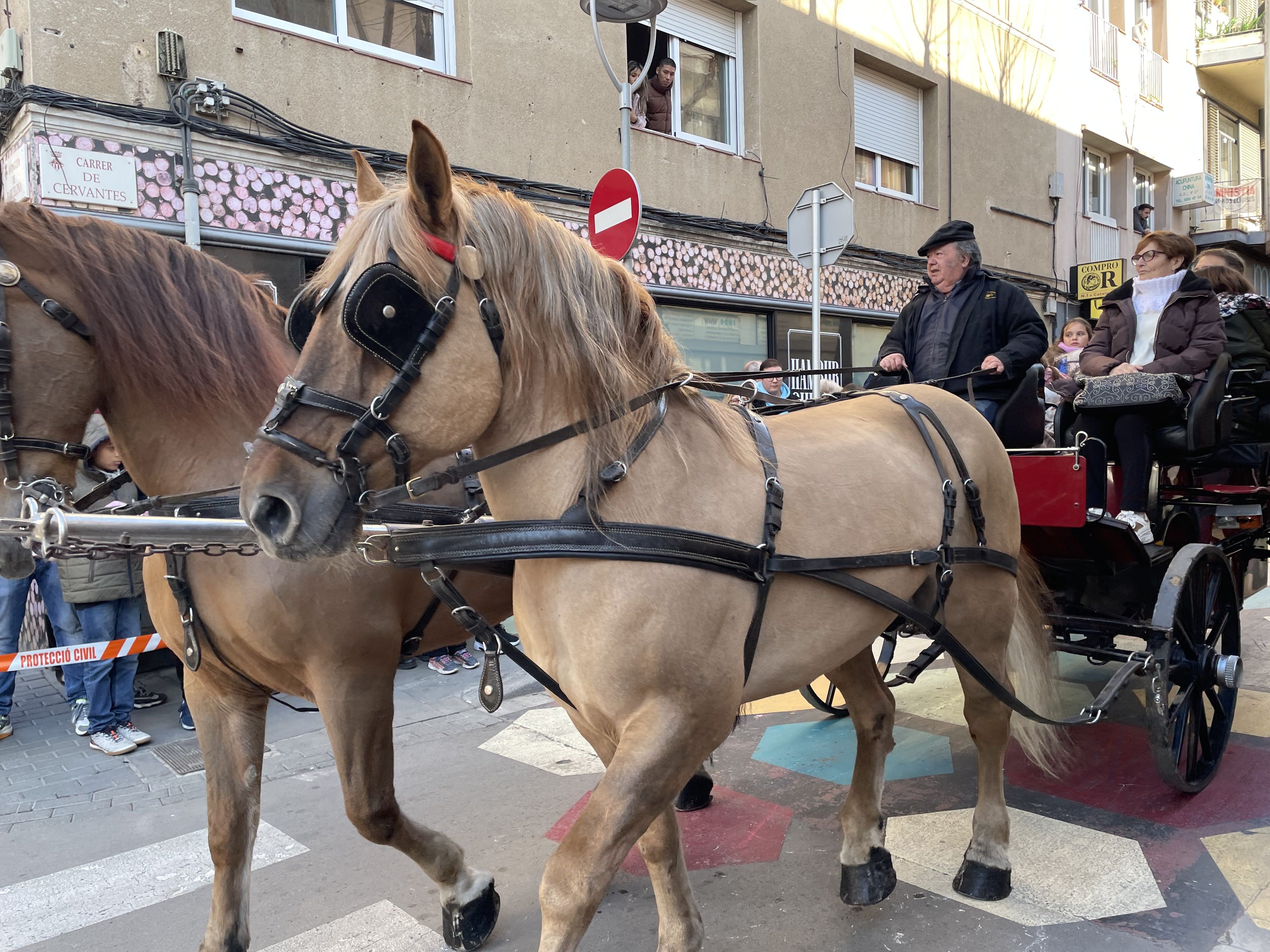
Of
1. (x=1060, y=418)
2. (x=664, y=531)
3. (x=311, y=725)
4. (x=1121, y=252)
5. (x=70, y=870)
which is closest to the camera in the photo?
(x=664, y=531)

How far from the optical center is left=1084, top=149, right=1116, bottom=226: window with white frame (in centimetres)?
1440

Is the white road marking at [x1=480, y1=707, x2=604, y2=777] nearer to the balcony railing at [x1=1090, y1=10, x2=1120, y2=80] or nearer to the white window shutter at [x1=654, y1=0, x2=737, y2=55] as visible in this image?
the white window shutter at [x1=654, y1=0, x2=737, y2=55]

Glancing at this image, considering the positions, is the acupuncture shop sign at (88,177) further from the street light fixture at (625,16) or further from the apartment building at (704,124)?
the street light fixture at (625,16)

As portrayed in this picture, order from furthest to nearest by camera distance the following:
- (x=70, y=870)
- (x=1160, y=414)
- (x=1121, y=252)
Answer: (x=1121, y=252), (x=1160, y=414), (x=70, y=870)

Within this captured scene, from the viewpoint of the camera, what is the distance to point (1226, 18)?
17.3 m

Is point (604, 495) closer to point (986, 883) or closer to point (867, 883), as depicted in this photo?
point (867, 883)

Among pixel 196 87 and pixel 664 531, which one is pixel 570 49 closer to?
pixel 196 87

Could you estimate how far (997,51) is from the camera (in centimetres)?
1230

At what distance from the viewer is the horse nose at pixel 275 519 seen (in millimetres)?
1459

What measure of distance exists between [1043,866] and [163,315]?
322 centimetres

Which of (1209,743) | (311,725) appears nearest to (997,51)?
(1209,743)

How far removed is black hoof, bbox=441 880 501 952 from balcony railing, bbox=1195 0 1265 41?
20315mm

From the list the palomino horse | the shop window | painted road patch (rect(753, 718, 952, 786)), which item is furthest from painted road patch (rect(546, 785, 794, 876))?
the shop window

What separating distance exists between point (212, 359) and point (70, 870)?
2253 millimetres
